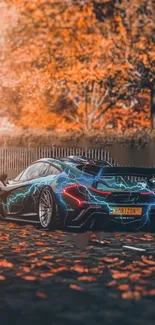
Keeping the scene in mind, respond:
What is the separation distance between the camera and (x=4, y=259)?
10180 millimetres

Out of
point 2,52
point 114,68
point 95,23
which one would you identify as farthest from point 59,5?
point 2,52

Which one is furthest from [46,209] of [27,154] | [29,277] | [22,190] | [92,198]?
[27,154]

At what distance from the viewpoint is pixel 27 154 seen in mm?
31281

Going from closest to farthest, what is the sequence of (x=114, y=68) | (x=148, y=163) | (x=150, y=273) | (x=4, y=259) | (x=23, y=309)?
(x=23, y=309)
(x=150, y=273)
(x=4, y=259)
(x=148, y=163)
(x=114, y=68)

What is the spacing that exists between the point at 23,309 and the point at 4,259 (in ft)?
11.0

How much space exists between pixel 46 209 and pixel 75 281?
5559 millimetres

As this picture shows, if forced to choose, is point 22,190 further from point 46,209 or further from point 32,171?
point 46,209

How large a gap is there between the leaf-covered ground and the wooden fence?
49.4 feet

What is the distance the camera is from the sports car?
13.1 meters

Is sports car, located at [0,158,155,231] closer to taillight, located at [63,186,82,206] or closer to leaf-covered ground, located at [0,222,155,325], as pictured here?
taillight, located at [63,186,82,206]

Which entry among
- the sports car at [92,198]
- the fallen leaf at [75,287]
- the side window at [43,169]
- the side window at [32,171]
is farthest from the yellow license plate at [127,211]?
the fallen leaf at [75,287]

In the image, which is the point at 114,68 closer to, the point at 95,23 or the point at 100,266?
the point at 95,23

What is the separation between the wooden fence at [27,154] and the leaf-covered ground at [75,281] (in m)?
15.1

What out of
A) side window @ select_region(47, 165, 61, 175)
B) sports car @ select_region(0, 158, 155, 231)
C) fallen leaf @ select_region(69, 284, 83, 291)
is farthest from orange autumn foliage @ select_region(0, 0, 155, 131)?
fallen leaf @ select_region(69, 284, 83, 291)
